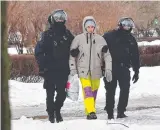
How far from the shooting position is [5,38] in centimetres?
419

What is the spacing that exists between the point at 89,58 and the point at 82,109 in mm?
3023

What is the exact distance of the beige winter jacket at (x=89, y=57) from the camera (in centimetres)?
763

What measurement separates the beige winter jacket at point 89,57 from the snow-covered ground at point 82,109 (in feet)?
2.36

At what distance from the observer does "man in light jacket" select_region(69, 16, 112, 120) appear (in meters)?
7.62

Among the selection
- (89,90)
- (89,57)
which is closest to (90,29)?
(89,57)

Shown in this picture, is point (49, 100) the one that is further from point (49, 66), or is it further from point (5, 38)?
point (5, 38)

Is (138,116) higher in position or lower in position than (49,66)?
lower

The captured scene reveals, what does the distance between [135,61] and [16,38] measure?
15.5 m

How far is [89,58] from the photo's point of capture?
7.67 m

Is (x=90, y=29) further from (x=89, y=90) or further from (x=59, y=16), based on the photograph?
(x=89, y=90)

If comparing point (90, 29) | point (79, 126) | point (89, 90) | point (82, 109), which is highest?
point (90, 29)

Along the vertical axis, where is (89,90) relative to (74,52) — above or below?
below

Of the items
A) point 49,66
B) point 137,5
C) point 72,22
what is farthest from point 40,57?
point 137,5

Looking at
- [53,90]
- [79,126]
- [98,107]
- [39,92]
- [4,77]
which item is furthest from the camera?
[39,92]
